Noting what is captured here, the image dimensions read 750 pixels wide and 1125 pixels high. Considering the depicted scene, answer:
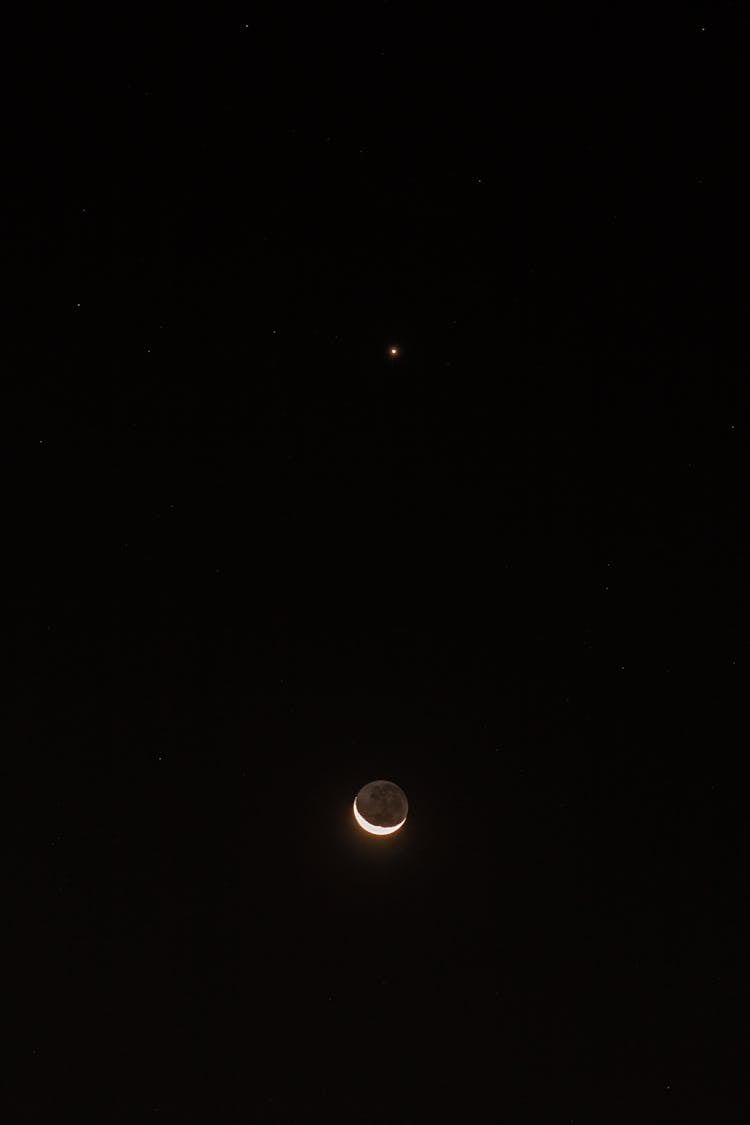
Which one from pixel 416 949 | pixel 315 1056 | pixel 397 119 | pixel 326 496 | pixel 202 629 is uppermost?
pixel 397 119

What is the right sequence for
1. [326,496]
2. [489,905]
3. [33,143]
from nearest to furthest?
1. [33,143]
2. [326,496]
3. [489,905]

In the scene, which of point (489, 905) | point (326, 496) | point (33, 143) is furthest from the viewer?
point (489, 905)

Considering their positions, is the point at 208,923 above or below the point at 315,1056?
above

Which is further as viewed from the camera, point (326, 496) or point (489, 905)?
point (489, 905)

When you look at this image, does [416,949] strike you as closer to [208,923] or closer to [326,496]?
[208,923]

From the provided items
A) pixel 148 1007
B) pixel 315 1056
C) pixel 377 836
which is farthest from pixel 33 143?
pixel 315 1056

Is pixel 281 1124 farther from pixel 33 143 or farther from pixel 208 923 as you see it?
pixel 33 143

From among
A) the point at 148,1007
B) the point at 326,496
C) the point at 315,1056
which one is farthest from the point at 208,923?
the point at 326,496
